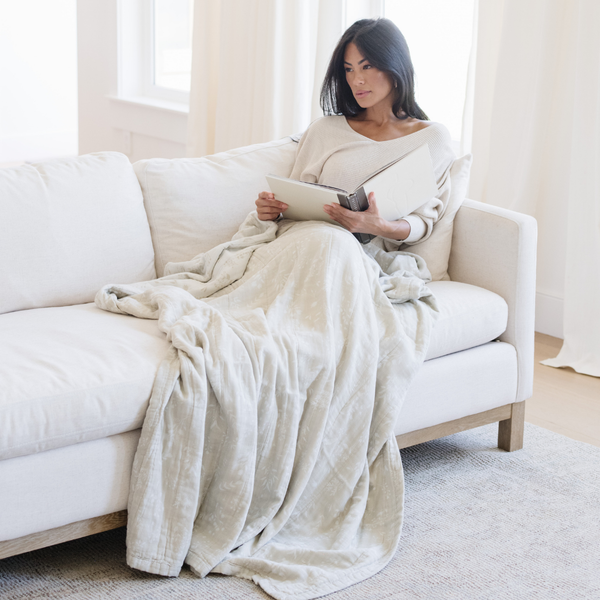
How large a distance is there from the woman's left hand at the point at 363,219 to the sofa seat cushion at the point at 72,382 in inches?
21.1

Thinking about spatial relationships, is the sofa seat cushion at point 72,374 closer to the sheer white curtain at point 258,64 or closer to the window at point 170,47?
the sheer white curtain at point 258,64

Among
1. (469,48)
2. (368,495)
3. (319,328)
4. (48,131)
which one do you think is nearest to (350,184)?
(319,328)

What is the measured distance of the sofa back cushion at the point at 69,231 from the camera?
6.36ft

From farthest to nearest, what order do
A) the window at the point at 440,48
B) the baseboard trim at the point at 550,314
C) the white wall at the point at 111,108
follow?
the white wall at the point at 111,108 → the window at the point at 440,48 → the baseboard trim at the point at 550,314

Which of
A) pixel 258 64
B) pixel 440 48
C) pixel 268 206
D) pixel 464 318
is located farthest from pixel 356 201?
pixel 258 64

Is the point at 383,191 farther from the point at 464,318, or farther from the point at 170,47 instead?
the point at 170,47

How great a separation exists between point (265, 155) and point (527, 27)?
1.14 m

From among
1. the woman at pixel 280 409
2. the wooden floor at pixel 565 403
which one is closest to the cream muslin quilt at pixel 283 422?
the woman at pixel 280 409

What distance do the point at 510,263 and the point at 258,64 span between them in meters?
1.99

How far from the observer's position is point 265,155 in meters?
2.38

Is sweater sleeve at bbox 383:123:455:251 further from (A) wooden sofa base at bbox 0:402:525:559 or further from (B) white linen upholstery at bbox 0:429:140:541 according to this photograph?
(B) white linen upholstery at bbox 0:429:140:541

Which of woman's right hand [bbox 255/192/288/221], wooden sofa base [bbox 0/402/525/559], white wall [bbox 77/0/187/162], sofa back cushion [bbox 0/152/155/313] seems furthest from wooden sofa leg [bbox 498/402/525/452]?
white wall [bbox 77/0/187/162]

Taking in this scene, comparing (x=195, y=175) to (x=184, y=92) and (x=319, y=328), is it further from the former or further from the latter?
(x=184, y=92)

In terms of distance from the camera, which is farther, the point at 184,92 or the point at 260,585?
the point at 184,92
